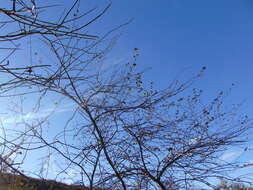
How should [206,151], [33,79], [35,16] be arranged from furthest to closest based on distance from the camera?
[206,151], [33,79], [35,16]

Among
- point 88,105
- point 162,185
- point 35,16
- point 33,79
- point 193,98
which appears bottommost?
point 162,185

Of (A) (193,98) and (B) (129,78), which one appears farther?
(A) (193,98)

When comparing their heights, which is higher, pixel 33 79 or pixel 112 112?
pixel 112 112

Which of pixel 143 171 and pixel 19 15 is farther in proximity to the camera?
pixel 143 171

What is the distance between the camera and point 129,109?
2.90m

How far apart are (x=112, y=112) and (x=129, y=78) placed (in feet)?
1.57

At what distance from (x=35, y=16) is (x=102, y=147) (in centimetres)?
218

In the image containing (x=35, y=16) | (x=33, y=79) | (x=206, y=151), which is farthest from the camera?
(x=206, y=151)

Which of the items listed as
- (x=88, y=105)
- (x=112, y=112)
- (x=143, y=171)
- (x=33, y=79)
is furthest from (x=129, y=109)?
(x=33, y=79)

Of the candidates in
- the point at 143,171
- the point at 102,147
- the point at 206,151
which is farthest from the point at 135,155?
the point at 206,151

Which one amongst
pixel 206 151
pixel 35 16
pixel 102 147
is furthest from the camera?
pixel 102 147

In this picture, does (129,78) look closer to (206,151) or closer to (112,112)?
(112,112)

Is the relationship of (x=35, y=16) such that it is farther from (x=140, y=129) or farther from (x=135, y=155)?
(x=135, y=155)

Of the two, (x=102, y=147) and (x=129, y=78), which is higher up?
(x=129, y=78)
